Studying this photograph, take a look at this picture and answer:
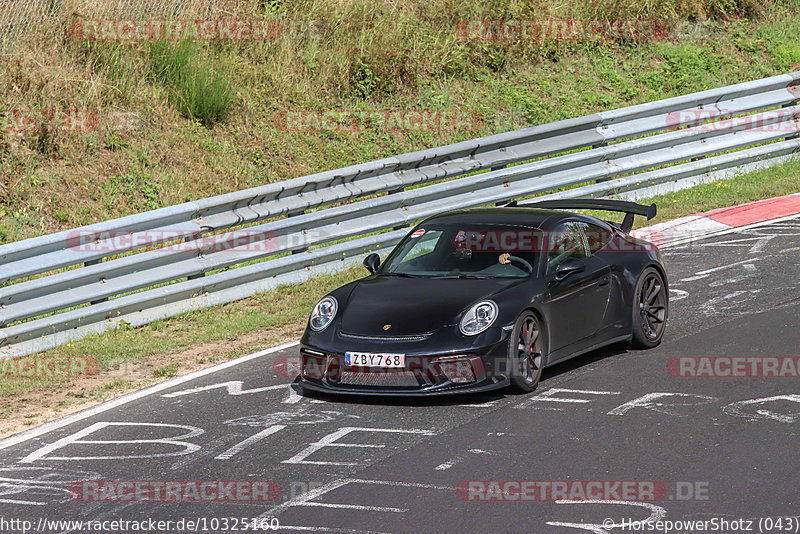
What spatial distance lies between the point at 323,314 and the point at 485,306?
1.37 metres

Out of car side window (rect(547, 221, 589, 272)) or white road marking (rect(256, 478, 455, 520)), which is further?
car side window (rect(547, 221, 589, 272))

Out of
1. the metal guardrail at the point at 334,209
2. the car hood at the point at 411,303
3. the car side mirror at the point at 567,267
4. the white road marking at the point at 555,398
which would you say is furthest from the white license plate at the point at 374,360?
the metal guardrail at the point at 334,209

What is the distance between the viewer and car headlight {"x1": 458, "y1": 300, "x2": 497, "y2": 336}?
874 centimetres

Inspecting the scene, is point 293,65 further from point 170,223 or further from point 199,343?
point 199,343

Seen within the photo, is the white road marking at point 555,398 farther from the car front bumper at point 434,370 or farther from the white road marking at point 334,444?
the white road marking at point 334,444

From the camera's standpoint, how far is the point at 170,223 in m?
12.1

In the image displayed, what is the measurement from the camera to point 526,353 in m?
9.00

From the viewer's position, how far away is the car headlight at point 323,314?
9266 millimetres

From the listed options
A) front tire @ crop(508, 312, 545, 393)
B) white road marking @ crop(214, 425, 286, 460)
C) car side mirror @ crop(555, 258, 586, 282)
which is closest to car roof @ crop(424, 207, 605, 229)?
car side mirror @ crop(555, 258, 586, 282)

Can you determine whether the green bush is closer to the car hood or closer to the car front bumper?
the car hood

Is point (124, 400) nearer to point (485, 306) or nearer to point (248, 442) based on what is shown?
point (248, 442)

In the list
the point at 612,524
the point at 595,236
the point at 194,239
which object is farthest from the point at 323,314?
the point at 612,524

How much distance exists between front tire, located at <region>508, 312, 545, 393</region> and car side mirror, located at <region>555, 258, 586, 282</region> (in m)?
0.50

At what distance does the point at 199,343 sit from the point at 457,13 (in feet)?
35.0
